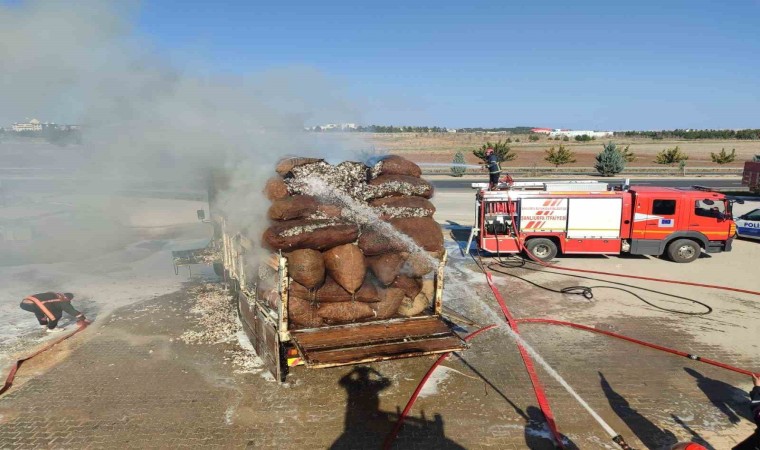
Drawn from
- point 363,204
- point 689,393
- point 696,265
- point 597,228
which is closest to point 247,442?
point 363,204

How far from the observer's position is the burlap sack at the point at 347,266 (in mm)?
6695

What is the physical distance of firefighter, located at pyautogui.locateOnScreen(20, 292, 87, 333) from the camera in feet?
28.3

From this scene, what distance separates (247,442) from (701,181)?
39.2 m

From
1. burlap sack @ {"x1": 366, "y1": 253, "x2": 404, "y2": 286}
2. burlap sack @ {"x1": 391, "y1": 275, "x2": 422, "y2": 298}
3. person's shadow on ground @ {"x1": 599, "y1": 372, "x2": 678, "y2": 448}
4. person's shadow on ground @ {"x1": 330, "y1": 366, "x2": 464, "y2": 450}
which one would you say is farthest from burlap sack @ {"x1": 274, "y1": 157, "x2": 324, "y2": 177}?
person's shadow on ground @ {"x1": 599, "y1": 372, "x2": 678, "y2": 448}

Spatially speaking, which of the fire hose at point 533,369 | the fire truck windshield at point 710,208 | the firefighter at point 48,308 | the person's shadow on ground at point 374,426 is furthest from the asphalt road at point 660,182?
the person's shadow on ground at point 374,426

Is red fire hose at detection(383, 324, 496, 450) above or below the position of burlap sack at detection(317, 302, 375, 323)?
below

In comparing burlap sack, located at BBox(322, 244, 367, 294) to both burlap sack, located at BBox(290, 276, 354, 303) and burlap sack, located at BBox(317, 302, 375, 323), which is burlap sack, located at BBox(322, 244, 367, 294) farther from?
burlap sack, located at BBox(317, 302, 375, 323)

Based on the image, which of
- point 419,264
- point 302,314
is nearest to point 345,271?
point 302,314

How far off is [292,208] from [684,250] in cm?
1203

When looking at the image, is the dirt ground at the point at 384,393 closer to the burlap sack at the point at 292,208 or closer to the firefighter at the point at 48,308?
the firefighter at the point at 48,308

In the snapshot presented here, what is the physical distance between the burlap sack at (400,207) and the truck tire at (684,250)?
959 centimetres

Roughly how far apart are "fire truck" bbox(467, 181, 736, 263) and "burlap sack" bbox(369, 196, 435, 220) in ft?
21.1

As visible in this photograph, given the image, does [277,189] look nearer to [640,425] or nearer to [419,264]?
[419,264]

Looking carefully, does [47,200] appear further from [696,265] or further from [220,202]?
[696,265]
